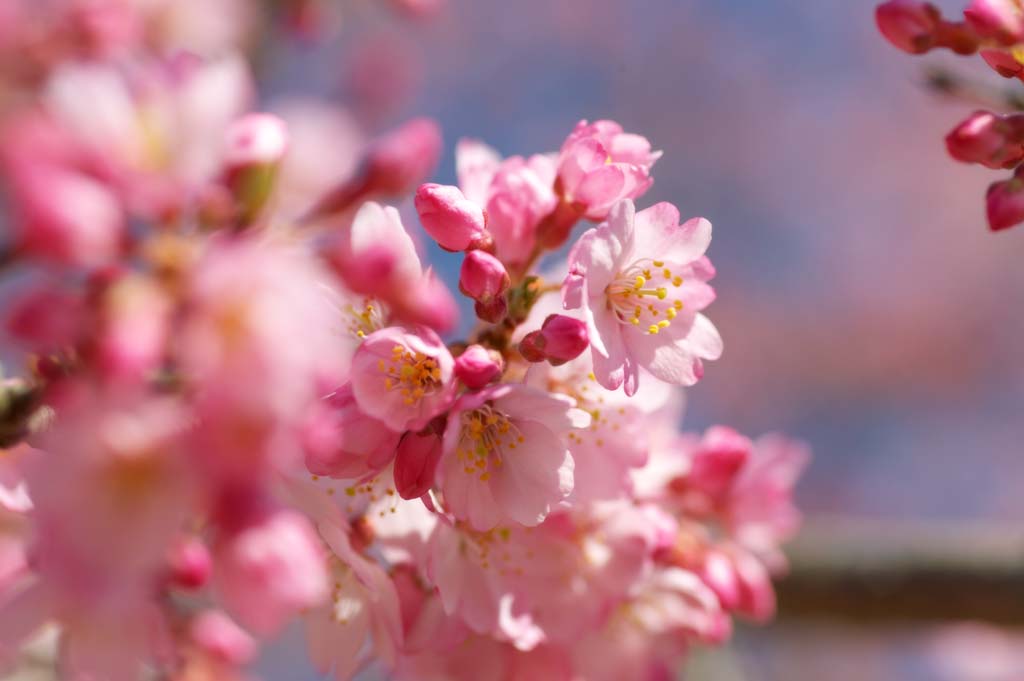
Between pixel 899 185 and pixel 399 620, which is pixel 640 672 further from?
pixel 899 185

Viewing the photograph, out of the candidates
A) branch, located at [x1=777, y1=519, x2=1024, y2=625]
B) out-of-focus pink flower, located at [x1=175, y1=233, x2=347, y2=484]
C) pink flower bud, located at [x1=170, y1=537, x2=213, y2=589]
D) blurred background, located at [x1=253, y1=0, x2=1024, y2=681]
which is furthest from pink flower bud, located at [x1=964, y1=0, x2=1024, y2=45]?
blurred background, located at [x1=253, y1=0, x2=1024, y2=681]

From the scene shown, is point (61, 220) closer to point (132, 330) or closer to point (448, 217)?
point (132, 330)

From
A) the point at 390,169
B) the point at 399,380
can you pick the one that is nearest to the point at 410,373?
the point at 399,380

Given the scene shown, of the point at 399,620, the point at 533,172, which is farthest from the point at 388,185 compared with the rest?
the point at 399,620

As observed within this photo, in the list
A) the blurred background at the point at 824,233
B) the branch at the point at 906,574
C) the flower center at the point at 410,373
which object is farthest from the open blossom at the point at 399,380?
the blurred background at the point at 824,233

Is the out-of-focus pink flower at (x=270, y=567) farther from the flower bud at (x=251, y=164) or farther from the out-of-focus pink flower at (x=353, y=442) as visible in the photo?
the flower bud at (x=251, y=164)

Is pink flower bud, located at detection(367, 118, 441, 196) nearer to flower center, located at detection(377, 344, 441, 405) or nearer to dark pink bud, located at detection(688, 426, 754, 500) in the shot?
flower center, located at detection(377, 344, 441, 405)
